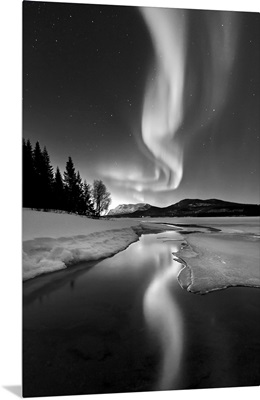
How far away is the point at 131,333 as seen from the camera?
255cm

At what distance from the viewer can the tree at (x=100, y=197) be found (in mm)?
2699

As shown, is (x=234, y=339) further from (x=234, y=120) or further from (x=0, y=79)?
(x=0, y=79)

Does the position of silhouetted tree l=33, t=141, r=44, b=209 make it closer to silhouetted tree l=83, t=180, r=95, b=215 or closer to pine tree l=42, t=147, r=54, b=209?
pine tree l=42, t=147, r=54, b=209

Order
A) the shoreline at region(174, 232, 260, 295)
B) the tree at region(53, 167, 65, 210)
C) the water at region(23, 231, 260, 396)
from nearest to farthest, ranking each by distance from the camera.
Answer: the water at region(23, 231, 260, 396), the tree at region(53, 167, 65, 210), the shoreline at region(174, 232, 260, 295)

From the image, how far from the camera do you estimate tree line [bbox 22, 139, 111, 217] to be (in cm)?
251

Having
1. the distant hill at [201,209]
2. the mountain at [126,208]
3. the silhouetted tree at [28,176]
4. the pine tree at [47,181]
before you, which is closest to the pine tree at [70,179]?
the pine tree at [47,181]

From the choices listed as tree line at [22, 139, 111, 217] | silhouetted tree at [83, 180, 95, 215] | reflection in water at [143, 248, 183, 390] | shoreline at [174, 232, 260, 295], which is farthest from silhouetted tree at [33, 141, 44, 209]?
shoreline at [174, 232, 260, 295]

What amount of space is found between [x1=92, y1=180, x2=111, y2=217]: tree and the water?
49cm

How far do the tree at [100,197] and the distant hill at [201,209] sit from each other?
0.30 metres

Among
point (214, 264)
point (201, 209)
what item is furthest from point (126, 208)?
point (214, 264)

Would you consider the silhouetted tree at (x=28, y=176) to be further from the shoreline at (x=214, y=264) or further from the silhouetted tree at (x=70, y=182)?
the shoreline at (x=214, y=264)

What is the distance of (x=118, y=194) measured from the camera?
276 cm

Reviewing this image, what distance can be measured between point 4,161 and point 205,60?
Answer: 1936 mm

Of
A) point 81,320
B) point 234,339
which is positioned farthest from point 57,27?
point 234,339
